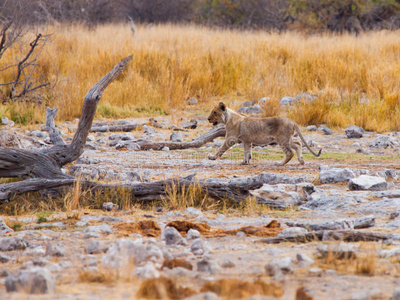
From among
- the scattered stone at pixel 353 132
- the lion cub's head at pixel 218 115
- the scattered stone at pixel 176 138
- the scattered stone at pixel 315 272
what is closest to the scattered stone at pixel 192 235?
the scattered stone at pixel 315 272

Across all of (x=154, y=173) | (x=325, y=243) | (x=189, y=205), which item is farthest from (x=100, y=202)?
(x=325, y=243)

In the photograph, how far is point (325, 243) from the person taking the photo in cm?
390

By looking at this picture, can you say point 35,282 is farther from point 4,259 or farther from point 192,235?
point 192,235

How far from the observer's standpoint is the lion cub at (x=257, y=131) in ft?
26.2

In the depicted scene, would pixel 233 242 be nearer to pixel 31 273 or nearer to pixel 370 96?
pixel 31 273

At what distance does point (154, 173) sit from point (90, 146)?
8.58ft

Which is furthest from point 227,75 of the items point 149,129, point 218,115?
point 218,115

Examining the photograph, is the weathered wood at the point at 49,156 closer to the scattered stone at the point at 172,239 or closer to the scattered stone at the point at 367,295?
the scattered stone at the point at 172,239

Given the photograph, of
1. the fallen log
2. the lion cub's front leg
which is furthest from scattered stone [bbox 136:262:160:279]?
the fallen log

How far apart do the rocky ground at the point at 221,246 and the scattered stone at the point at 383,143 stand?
241 centimetres

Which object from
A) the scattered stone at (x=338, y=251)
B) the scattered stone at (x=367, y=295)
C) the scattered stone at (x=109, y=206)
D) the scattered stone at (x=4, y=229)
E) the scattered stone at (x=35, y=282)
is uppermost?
the scattered stone at (x=367, y=295)

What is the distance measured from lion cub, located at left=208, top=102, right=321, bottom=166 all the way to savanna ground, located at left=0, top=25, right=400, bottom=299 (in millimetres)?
295

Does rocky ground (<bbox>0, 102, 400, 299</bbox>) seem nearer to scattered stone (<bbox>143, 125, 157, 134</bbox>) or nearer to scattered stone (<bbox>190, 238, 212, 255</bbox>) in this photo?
scattered stone (<bbox>190, 238, 212, 255</bbox>)

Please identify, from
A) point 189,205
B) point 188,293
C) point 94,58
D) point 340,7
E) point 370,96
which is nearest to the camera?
point 188,293
